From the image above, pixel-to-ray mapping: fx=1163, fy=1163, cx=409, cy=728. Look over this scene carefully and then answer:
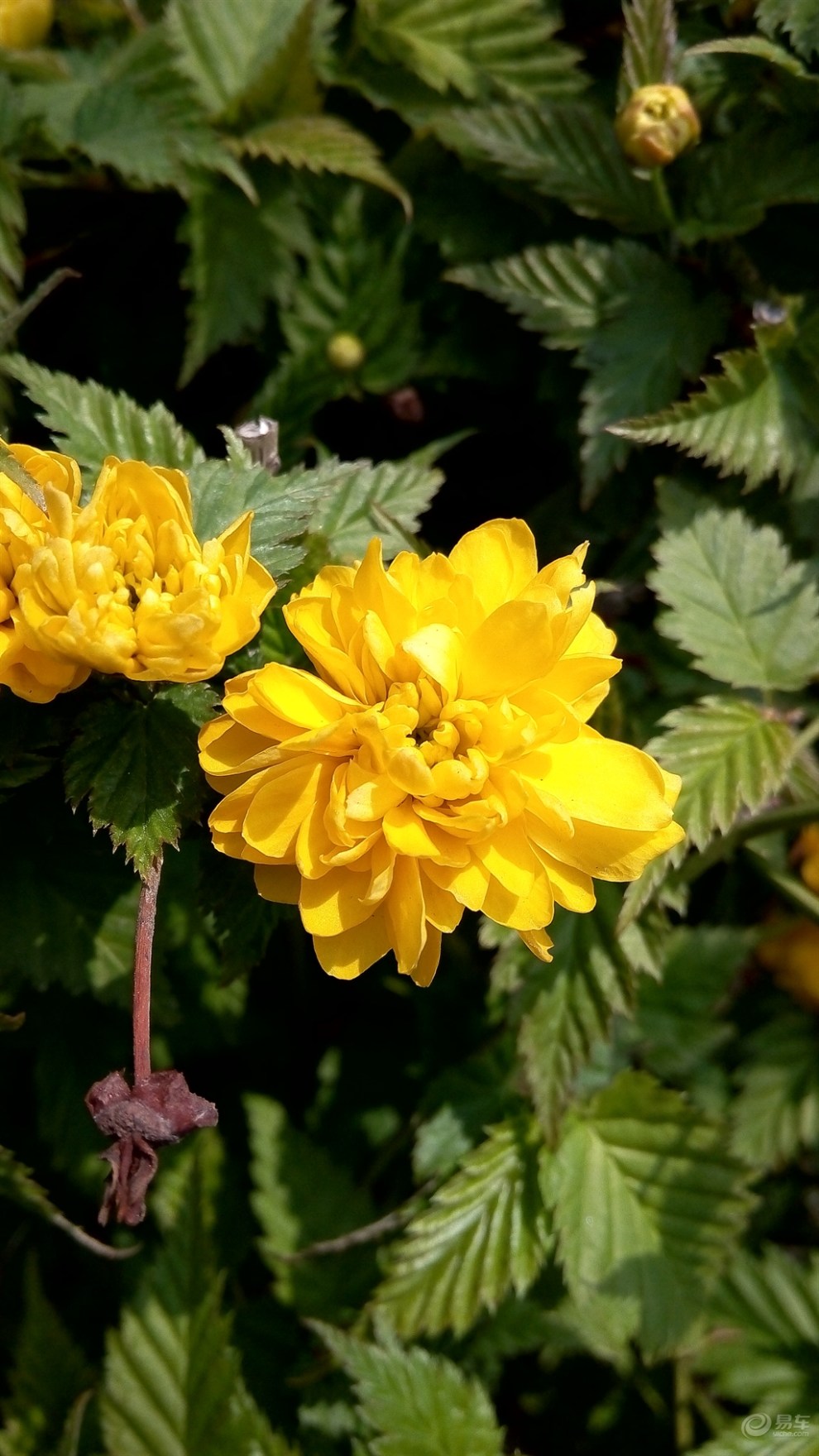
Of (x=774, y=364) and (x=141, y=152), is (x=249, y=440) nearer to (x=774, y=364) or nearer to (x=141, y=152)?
(x=141, y=152)

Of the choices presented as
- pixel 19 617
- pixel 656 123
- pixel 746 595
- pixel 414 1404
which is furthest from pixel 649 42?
pixel 414 1404

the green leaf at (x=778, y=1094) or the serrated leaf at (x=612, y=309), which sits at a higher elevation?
the serrated leaf at (x=612, y=309)

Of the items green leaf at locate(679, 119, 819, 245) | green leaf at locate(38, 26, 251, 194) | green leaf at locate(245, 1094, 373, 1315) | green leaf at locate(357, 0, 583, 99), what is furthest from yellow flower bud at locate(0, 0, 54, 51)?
green leaf at locate(245, 1094, 373, 1315)

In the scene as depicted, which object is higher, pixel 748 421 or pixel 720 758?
pixel 748 421

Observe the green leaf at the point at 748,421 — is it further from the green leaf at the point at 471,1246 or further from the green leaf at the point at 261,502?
the green leaf at the point at 471,1246

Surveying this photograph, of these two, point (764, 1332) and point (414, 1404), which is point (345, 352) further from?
point (764, 1332)

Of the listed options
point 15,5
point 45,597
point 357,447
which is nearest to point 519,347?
point 357,447

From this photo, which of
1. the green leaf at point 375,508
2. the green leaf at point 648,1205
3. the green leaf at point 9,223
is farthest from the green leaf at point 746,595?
the green leaf at point 9,223
